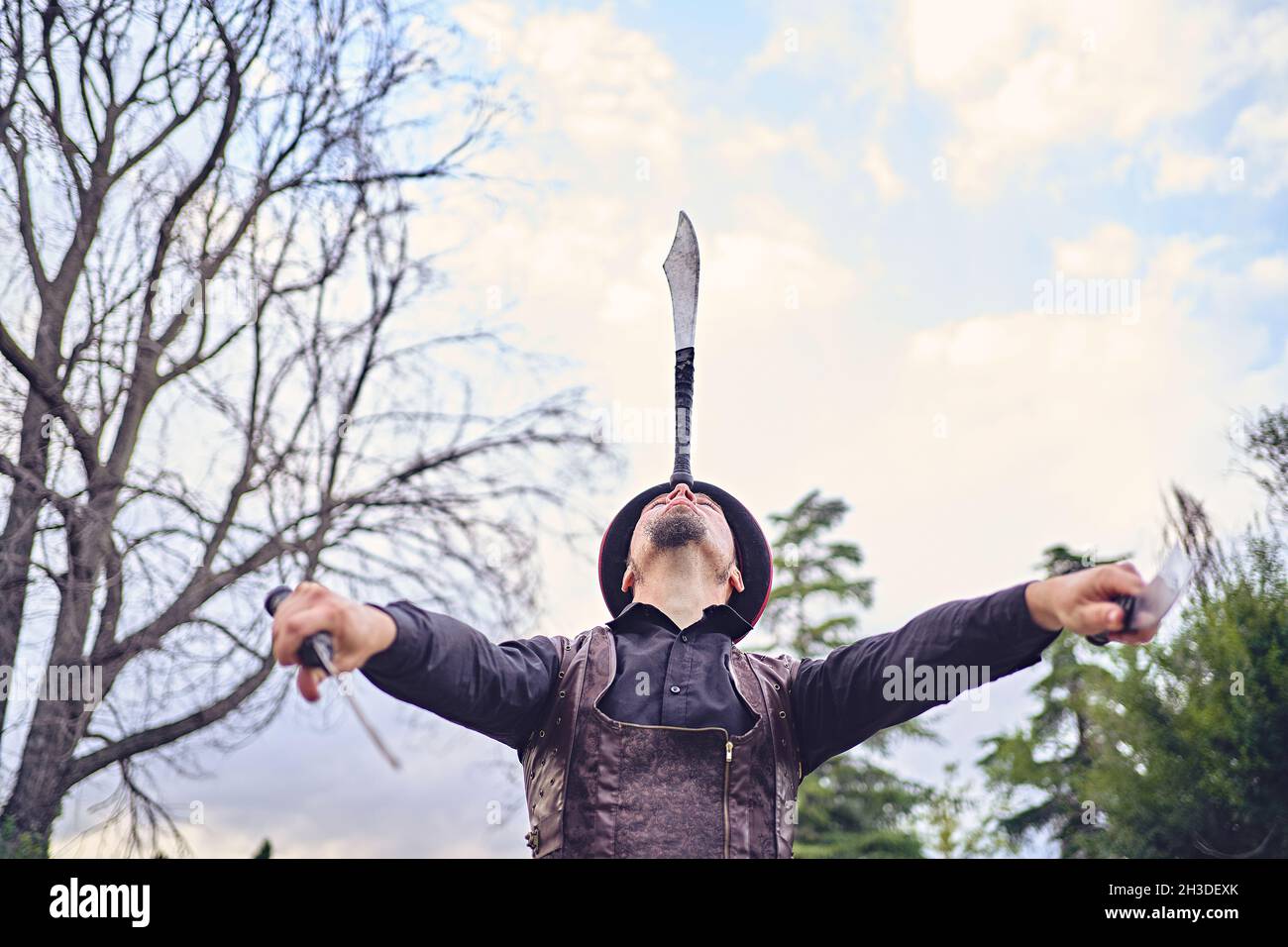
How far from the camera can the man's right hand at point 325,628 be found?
2248 mm

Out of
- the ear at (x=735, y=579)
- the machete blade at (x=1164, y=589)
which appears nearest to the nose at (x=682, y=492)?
the ear at (x=735, y=579)

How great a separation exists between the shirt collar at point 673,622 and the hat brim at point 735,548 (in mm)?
320

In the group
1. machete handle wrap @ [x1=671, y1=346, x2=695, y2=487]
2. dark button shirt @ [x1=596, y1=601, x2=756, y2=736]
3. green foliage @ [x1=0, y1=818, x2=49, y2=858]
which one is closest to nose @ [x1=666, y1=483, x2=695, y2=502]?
machete handle wrap @ [x1=671, y1=346, x2=695, y2=487]

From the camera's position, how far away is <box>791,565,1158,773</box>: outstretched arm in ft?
8.23

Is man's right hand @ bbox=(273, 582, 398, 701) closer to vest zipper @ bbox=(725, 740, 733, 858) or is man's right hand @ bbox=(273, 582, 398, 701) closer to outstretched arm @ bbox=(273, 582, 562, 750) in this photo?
outstretched arm @ bbox=(273, 582, 562, 750)

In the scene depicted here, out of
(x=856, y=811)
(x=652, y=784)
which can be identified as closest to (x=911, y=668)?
(x=652, y=784)

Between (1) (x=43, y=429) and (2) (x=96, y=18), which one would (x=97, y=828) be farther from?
(2) (x=96, y=18)

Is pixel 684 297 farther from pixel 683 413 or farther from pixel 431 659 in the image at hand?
pixel 431 659

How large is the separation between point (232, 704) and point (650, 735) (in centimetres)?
648

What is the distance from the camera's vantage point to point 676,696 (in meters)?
3.22

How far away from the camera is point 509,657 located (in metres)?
3.10

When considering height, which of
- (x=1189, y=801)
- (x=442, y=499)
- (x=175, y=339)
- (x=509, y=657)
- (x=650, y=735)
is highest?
(x=175, y=339)
